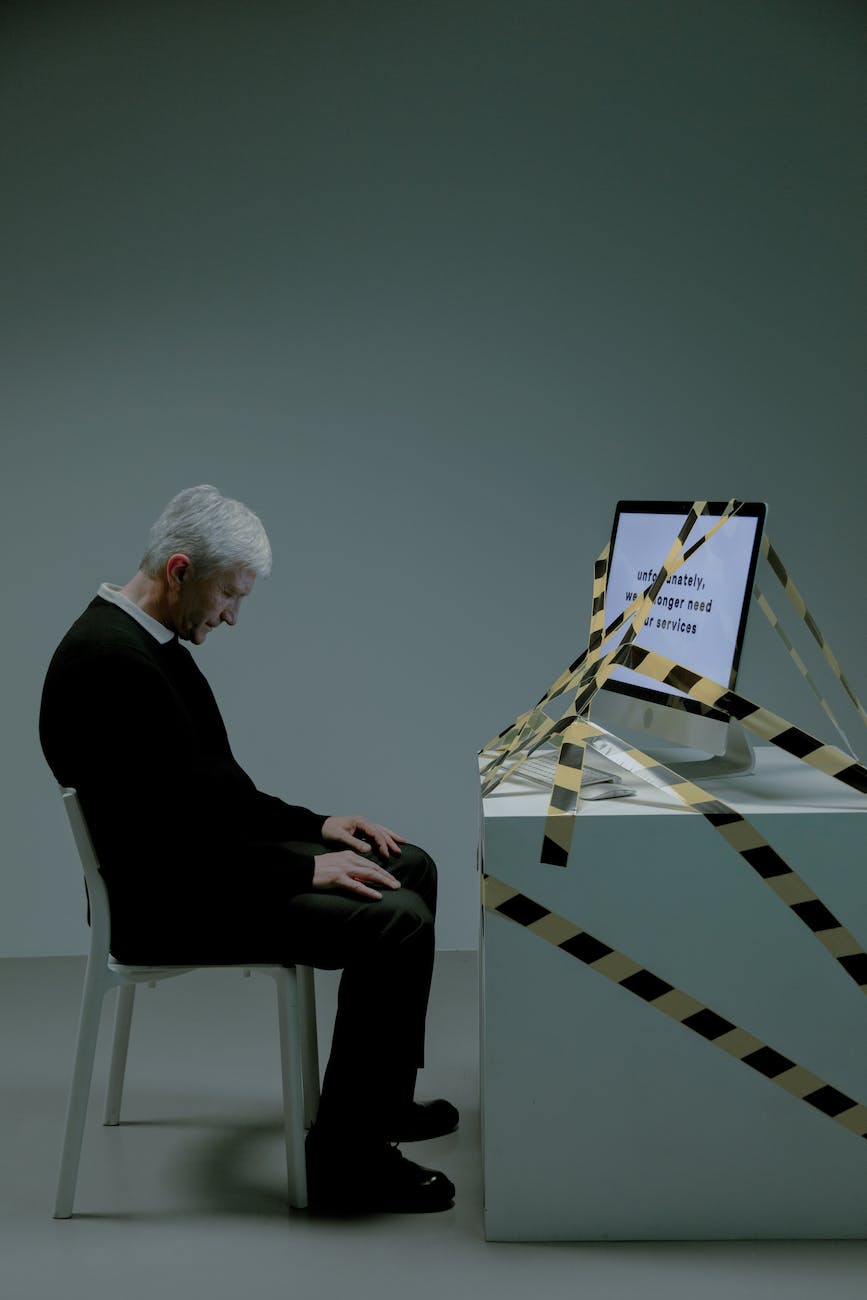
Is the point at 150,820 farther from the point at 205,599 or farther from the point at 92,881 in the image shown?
the point at 205,599

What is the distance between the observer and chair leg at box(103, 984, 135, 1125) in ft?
7.68

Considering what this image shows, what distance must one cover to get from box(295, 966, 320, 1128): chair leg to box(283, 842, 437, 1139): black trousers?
27 cm

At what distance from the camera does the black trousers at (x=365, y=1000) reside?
1965 millimetres

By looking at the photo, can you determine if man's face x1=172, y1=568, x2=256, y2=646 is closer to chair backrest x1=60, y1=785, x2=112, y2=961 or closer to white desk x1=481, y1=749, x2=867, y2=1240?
chair backrest x1=60, y1=785, x2=112, y2=961

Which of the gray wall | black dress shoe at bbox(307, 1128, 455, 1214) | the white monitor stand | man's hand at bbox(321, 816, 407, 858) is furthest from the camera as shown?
the gray wall

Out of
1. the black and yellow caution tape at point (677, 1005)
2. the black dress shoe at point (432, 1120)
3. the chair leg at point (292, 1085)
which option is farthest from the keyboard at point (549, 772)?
the black dress shoe at point (432, 1120)

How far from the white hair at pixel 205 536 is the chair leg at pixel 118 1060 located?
82 cm

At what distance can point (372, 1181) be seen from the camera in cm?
200

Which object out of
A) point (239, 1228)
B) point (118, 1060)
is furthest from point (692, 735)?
point (118, 1060)

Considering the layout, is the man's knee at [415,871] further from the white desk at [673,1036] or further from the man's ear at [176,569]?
the man's ear at [176,569]

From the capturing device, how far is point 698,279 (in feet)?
10.7

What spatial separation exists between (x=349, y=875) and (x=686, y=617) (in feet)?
2.43

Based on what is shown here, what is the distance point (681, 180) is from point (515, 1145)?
246 centimetres

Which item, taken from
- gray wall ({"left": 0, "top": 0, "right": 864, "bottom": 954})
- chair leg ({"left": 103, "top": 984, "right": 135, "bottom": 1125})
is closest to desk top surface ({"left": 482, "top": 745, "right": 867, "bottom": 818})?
chair leg ({"left": 103, "top": 984, "right": 135, "bottom": 1125})
